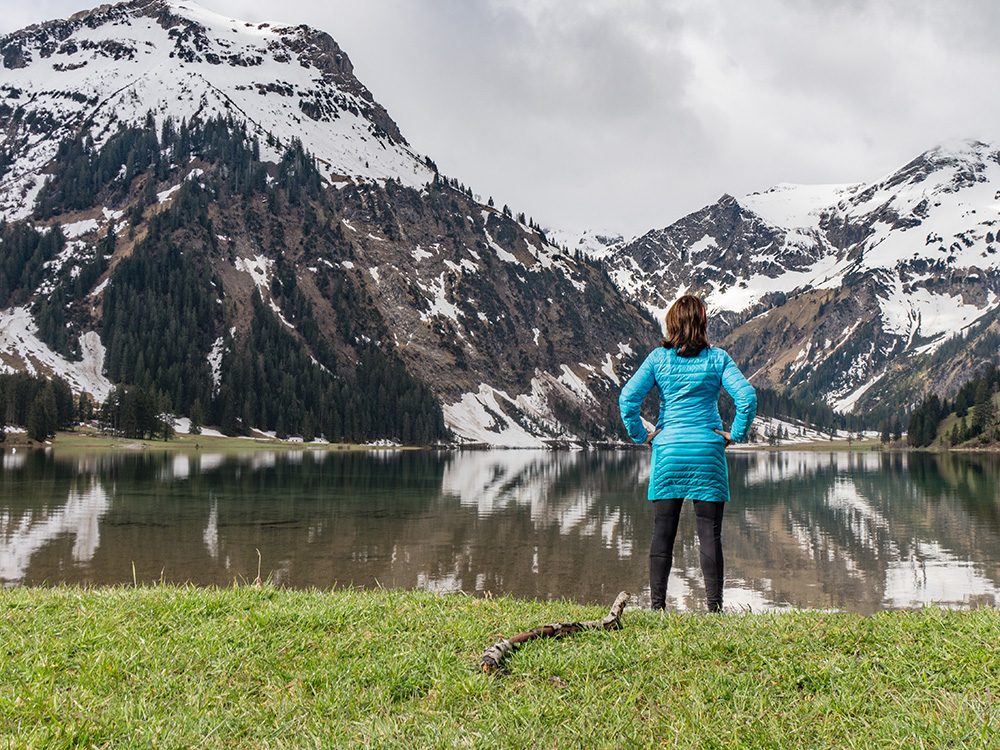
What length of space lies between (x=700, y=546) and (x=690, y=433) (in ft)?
4.88

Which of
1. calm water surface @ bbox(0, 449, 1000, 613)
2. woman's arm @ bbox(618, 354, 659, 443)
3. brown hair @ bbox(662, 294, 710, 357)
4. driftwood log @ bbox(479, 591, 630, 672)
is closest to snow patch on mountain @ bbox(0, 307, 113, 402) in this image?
calm water surface @ bbox(0, 449, 1000, 613)

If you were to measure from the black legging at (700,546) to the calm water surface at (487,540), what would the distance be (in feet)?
38.2

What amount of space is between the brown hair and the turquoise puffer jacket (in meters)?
0.13

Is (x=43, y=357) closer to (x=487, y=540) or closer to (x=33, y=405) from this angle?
(x=33, y=405)

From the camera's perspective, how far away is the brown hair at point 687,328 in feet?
31.5

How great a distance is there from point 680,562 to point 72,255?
668 feet

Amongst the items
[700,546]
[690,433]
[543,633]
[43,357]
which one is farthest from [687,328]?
[43,357]

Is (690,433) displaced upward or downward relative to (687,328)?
downward

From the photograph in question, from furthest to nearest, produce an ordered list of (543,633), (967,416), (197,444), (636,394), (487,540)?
(967,416), (197,444), (487,540), (636,394), (543,633)

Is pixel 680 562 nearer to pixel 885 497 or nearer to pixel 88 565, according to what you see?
pixel 88 565

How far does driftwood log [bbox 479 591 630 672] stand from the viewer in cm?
625

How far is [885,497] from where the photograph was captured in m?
55.4

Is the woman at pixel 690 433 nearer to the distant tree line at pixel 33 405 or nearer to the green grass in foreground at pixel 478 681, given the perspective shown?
the green grass in foreground at pixel 478 681

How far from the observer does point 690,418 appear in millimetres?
9609
